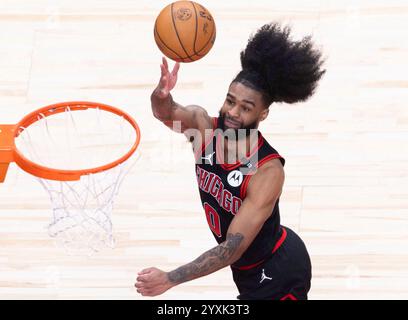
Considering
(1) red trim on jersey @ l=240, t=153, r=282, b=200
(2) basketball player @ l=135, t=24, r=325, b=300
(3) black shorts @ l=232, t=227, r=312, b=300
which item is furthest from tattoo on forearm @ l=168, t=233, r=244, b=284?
(3) black shorts @ l=232, t=227, r=312, b=300

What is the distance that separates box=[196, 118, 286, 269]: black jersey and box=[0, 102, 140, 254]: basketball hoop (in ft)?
1.32

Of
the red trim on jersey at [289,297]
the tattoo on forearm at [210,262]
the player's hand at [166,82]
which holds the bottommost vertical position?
the red trim on jersey at [289,297]

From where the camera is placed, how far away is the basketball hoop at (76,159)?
19.0ft

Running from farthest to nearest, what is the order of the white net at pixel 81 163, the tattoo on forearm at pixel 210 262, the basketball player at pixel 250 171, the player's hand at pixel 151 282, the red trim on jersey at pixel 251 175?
the white net at pixel 81 163 < the red trim on jersey at pixel 251 175 < the basketball player at pixel 250 171 < the tattoo on forearm at pixel 210 262 < the player's hand at pixel 151 282

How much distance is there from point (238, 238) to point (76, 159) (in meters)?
1.57

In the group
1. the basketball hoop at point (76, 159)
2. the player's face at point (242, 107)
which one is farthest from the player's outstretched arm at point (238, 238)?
the basketball hoop at point (76, 159)

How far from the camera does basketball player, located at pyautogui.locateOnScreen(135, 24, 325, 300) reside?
5766mm

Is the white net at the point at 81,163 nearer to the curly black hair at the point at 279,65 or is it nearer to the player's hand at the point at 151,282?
the player's hand at the point at 151,282

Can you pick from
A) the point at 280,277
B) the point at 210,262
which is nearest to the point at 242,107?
the point at 210,262

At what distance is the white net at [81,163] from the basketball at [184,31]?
2.13 ft

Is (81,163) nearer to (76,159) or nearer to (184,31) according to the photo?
(76,159)

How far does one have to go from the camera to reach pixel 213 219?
243 inches

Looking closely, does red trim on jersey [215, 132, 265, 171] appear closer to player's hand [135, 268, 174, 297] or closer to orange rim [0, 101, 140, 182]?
orange rim [0, 101, 140, 182]

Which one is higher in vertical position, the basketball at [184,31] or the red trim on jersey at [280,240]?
the basketball at [184,31]
